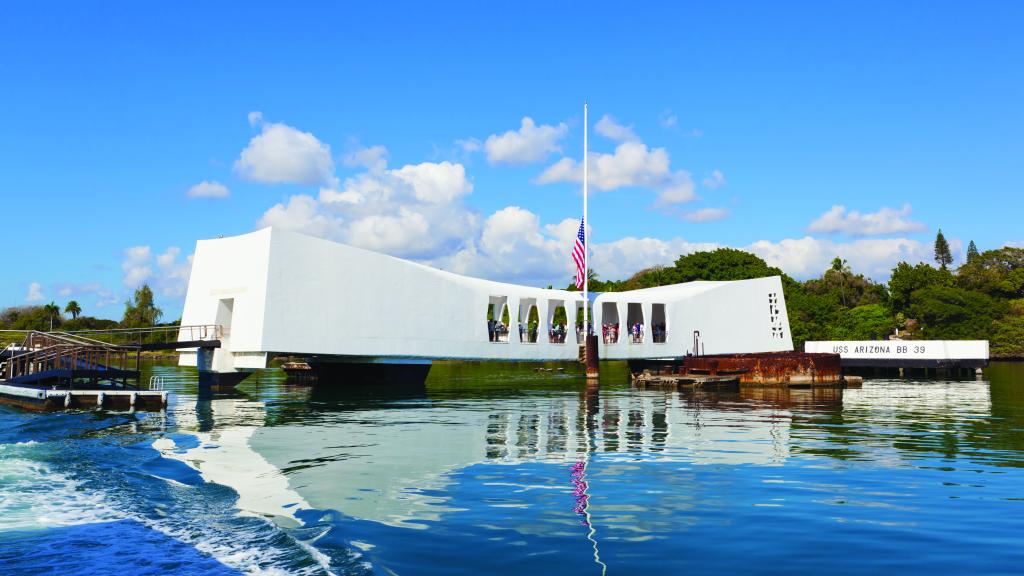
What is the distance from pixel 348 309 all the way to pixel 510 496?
22.0 metres

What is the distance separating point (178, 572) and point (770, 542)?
17.0ft

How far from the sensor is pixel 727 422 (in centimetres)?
1873

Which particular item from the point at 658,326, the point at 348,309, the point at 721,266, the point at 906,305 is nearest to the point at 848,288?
the point at 906,305

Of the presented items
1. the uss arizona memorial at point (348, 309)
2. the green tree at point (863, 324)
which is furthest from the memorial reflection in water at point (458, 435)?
the green tree at point (863, 324)

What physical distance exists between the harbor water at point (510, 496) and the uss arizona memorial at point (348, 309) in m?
9.72

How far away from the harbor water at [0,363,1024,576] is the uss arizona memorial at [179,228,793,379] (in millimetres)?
9716

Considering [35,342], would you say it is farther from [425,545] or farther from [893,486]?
[893,486]

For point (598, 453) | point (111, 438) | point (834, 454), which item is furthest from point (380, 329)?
point (834, 454)

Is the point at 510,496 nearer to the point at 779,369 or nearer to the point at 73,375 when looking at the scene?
the point at 73,375

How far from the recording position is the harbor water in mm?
6488

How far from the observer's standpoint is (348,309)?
3006 centimetres

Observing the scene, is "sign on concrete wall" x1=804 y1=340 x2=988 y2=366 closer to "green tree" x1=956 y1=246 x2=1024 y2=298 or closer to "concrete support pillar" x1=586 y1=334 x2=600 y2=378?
"concrete support pillar" x1=586 y1=334 x2=600 y2=378

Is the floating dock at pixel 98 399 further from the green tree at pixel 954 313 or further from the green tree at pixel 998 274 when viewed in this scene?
the green tree at pixel 998 274

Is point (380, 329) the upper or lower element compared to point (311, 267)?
lower
